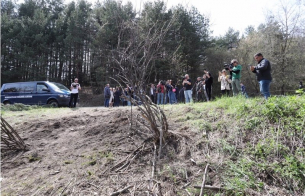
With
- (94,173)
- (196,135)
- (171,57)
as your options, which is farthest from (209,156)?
(171,57)

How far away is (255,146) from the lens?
3027mm

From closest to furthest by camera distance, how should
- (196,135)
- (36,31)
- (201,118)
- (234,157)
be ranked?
(234,157)
(196,135)
(201,118)
(36,31)

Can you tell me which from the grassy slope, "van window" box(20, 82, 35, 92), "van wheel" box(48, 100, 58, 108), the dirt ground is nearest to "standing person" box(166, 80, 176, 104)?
"van wheel" box(48, 100, 58, 108)

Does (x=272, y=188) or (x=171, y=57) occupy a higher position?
(x=171, y=57)

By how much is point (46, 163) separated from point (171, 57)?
3.45 meters

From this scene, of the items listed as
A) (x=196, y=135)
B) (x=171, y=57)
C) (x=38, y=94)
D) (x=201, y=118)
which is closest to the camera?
(x=196, y=135)

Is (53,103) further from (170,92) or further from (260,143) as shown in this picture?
(260,143)

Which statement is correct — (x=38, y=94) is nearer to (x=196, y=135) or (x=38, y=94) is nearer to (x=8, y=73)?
(x=196, y=135)

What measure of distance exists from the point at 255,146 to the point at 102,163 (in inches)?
99.4

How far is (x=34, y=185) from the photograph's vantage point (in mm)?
3246

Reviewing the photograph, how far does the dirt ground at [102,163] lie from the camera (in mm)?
2904

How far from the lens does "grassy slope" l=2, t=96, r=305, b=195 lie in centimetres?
249

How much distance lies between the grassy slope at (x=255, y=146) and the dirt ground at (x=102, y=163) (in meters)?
0.20

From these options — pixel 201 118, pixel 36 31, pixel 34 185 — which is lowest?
pixel 34 185
